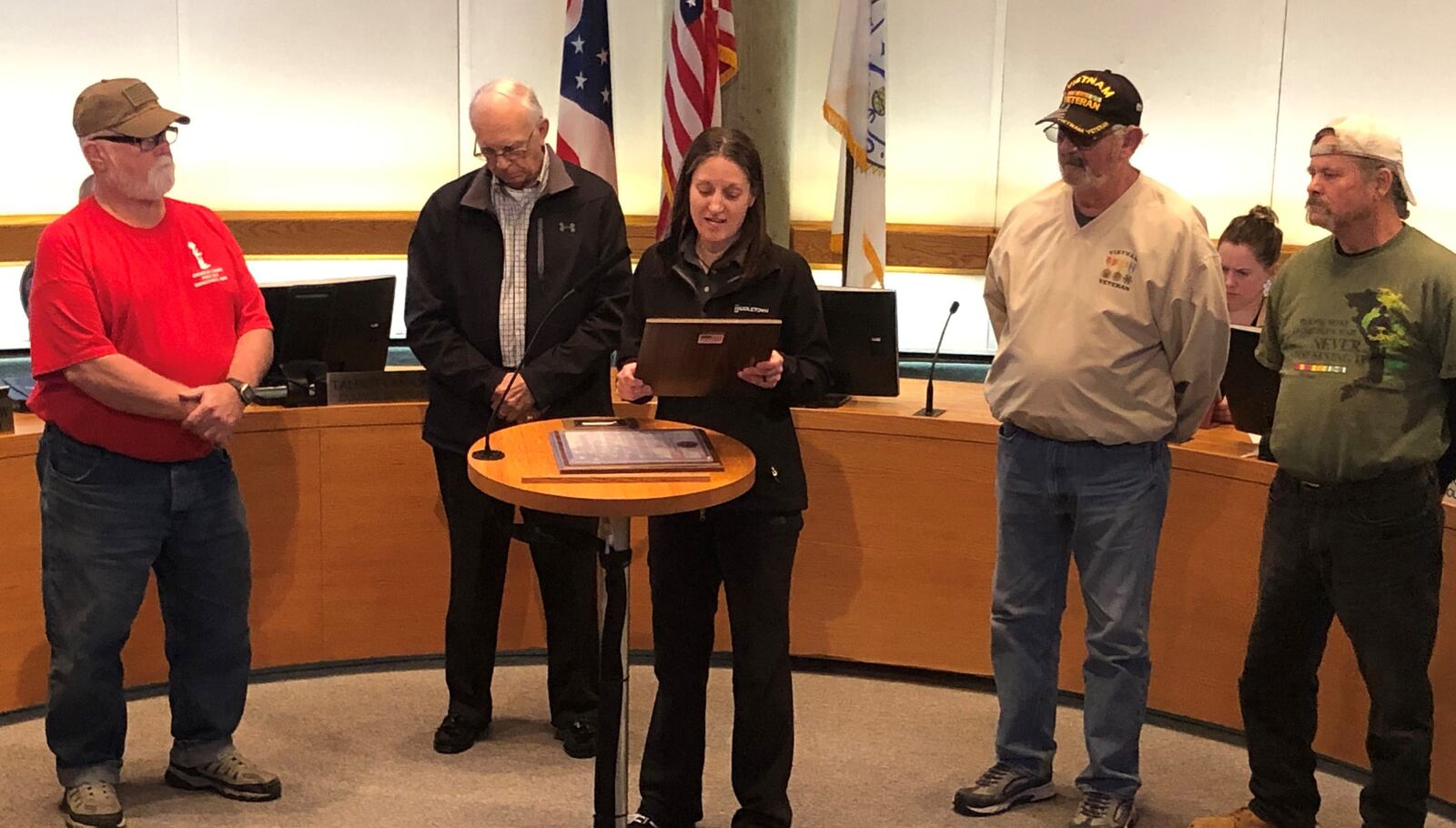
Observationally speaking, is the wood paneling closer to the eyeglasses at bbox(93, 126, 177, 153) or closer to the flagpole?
the eyeglasses at bbox(93, 126, 177, 153)

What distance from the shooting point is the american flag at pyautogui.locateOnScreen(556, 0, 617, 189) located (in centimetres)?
589

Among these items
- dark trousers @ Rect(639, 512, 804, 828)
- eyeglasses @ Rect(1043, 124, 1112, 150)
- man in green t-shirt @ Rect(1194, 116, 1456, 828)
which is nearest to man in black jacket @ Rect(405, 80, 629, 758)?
dark trousers @ Rect(639, 512, 804, 828)

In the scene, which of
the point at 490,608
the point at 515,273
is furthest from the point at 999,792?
the point at 515,273

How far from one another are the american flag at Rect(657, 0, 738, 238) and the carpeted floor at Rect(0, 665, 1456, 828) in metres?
2.29

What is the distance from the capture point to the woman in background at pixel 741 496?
2.90 meters

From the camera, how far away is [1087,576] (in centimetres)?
325

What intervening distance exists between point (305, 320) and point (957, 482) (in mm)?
1823

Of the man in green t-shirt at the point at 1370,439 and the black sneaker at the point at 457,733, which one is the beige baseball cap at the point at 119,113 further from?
the man in green t-shirt at the point at 1370,439

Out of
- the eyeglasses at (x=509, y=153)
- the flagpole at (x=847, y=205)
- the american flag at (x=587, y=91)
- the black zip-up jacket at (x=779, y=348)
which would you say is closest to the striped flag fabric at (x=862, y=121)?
the flagpole at (x=847, y=205)

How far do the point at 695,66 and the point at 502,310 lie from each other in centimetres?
242

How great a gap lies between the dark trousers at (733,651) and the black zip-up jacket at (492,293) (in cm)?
68

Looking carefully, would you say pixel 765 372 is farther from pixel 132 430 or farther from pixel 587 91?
pixel 587 91

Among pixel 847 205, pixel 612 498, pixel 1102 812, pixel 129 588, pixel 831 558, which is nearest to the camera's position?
pixel 612 498

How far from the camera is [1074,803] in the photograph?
350 centimetres
